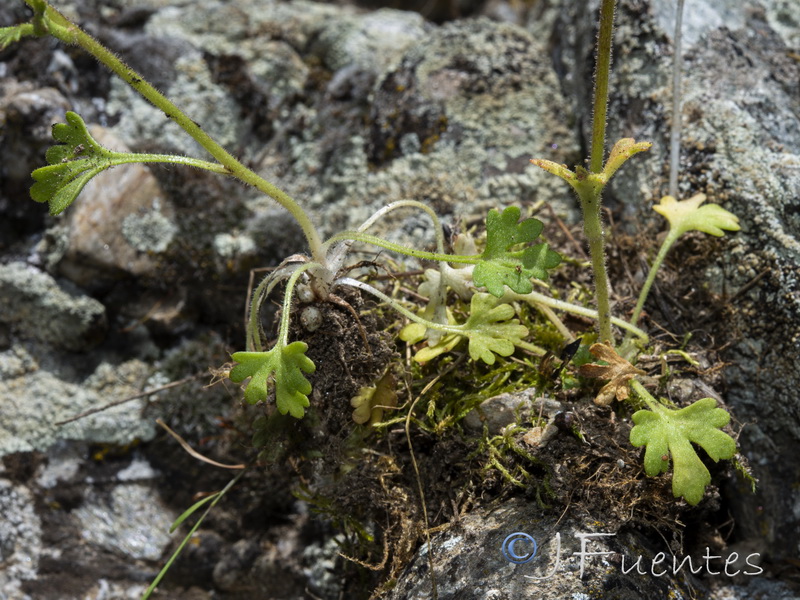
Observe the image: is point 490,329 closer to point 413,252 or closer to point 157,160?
point 413,252

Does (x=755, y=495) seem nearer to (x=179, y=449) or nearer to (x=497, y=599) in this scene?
(x=497, y=599)

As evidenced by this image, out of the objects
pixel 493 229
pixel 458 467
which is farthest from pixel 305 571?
pixel 493 229

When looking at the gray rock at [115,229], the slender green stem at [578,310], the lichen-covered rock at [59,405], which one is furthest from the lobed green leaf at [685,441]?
the gray rock at [115,229]

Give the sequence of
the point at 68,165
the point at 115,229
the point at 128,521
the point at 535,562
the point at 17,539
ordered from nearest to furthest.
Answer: the point at 535,562, the point at 68,165, the point at 17,539, the point at 128,521, the point at 115,229

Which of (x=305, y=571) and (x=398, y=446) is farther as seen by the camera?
(x=305, y=571)

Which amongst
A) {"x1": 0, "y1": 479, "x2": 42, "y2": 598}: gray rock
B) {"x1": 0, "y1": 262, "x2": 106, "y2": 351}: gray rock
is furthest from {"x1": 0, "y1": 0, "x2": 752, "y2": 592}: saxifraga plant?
{"x1": 0, "y1": 479, "x2": 42, "y2": 598}: gray rock

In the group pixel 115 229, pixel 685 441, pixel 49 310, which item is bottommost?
pixel 49 310

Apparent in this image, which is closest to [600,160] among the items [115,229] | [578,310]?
[578,310]
